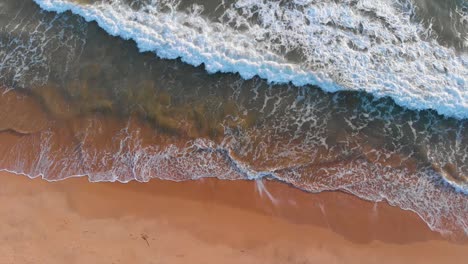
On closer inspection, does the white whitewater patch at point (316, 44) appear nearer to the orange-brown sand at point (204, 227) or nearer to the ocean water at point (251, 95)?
the ocean water at point (251, 95)

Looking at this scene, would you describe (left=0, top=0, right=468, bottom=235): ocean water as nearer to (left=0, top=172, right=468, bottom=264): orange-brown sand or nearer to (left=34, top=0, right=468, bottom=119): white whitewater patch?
(left=34, top=0, right=468, bottom=119): white whitewater patch

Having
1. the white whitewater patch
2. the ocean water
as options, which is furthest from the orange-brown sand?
the white whitewater patch

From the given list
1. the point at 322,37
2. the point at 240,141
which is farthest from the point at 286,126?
the point at 322,37

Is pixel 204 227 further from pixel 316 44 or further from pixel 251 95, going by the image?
pixel 316 44

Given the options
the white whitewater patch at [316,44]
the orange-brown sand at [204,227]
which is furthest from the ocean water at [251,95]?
the orange-brown sand at [204,227]

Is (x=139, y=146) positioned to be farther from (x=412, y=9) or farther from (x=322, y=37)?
(x=412, y=9)

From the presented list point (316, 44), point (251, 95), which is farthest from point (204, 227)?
point (316, 44)

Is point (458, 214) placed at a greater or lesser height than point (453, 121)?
lesser
